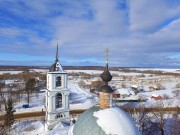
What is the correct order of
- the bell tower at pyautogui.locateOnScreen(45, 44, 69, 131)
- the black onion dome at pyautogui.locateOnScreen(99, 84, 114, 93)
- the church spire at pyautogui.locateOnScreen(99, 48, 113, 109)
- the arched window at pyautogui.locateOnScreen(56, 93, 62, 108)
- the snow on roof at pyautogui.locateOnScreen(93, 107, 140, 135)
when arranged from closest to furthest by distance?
the snow on roof at pyautogui.locateOnScreen(93, 107, 140, 135), the church spire at pyautogui.locateOnScreen(99, 48, 113, 109), the black onion dome at pyautogui.locateOnScreen(99, 84, 114, 93), the bell tower at pyautogui.locateOnScreen(45, 44, 69, 131), the arched window at pyautogui.locateOnScreen(56, 93, 62, 108)

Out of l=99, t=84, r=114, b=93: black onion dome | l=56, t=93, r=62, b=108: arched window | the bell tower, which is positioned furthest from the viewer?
l=56, t=93, r=62, b=108: arched window

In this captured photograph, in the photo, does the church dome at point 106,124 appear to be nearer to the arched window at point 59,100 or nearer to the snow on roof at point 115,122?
the snow on roof at point 115,122

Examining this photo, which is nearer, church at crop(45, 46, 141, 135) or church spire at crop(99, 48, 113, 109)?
church at crop(45, 46, 141, 135)

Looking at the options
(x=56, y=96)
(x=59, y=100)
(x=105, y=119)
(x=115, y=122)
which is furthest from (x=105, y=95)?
(x=59, y=100)

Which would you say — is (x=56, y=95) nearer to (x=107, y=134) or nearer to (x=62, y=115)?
(x=62, y=115)

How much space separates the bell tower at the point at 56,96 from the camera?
1992 centimetres

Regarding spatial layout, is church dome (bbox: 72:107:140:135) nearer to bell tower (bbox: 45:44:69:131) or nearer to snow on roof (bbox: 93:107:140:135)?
snow on roof (bbox: 93:107:140:135)

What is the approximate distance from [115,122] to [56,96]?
13140 millimetres

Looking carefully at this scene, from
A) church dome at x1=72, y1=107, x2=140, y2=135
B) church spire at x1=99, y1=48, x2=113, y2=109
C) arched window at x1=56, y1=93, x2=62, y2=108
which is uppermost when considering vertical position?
church spire at x1=99, y1=48, x2=113, y2=109

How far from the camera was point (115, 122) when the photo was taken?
7754mm

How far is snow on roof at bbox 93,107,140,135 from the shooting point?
24.9 ft

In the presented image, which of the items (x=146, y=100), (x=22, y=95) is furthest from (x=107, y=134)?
(x=22, y=95)

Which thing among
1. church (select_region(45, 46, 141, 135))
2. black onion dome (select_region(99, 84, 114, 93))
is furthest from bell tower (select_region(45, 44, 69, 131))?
black onion dome (select_region(99, 84, 114, 93))

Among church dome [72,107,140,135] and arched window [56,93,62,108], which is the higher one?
church dome [72,107,140,135]
